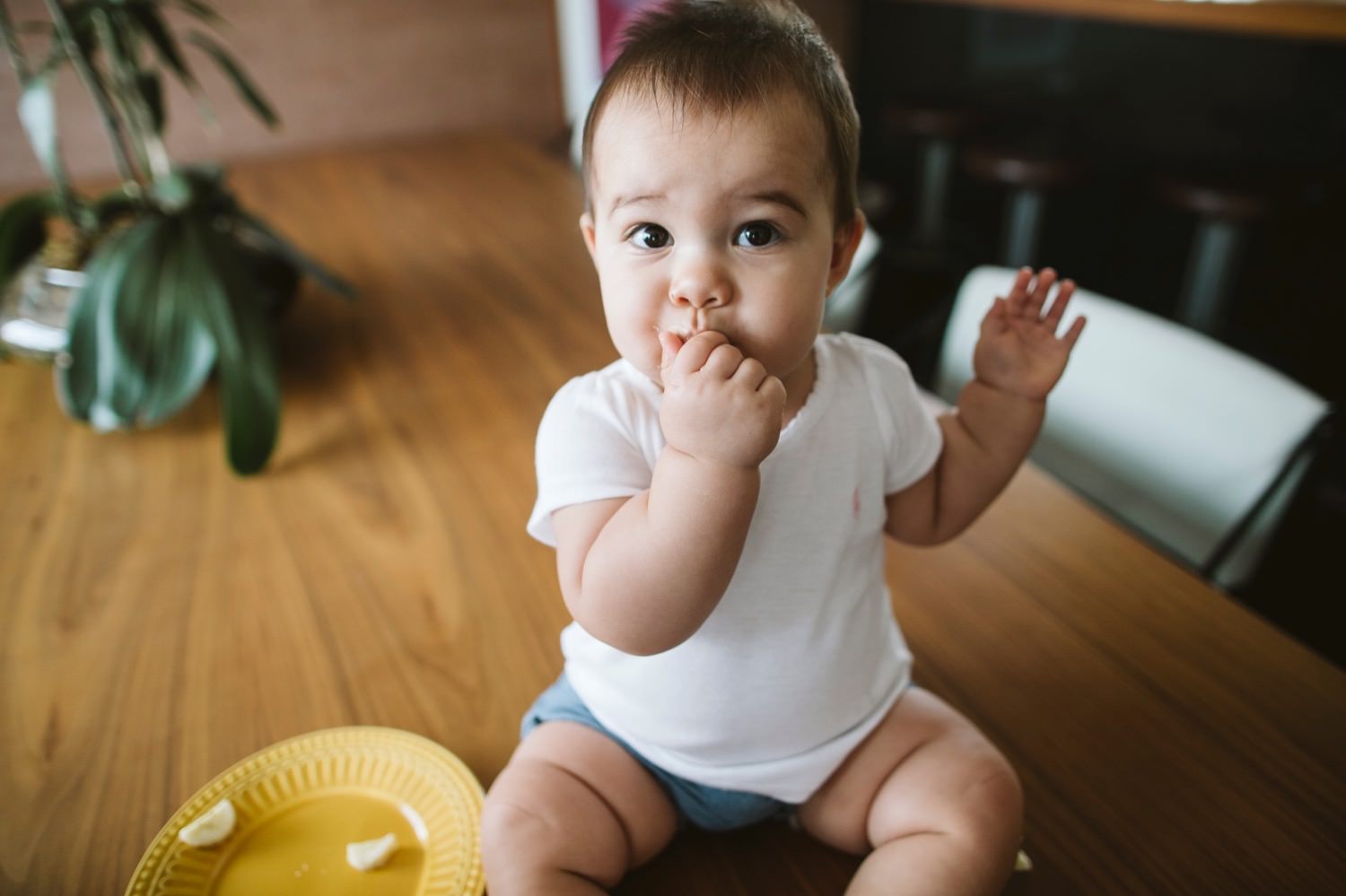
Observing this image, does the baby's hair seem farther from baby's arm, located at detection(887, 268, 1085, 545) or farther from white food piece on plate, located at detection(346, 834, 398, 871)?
white food piece on plate, located at detection(346, 834, 398, 871)

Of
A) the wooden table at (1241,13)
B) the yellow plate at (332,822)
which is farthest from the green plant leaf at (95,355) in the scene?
the wooden table at (1241,13)

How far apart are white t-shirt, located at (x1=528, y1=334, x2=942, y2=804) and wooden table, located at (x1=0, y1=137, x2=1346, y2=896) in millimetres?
71

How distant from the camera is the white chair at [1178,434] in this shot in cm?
70

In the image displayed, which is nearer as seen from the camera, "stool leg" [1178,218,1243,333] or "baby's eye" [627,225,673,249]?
"baby's eye" [627,225,673,249]

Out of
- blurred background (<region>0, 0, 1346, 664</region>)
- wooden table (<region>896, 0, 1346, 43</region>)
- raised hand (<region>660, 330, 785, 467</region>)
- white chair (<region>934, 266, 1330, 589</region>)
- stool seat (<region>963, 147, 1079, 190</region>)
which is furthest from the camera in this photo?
stool seat (<region>963, 147, 1079, 190</region>)

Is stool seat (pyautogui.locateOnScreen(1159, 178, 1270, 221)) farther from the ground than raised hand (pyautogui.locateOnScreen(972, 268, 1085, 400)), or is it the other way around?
raised hand (pyautogui.locateOnScreen(972, 268, 1085, 400))

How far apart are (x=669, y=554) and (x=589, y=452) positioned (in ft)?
0.29

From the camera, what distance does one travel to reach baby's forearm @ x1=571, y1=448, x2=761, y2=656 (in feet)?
1.26

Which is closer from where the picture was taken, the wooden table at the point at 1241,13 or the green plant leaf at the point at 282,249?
the green plant leaf at the point at 282,249

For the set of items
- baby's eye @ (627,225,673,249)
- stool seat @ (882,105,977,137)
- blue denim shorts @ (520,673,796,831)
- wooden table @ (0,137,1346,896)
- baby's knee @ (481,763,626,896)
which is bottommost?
stool seat @ (882,105,977,137)

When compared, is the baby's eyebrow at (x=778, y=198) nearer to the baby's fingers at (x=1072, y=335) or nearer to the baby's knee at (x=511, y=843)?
the baby's fingers at (x=1072, y=335)

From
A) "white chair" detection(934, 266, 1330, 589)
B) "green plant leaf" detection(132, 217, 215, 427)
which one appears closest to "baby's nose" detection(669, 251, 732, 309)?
"white chair" detection(934, 266, 1330, 589)

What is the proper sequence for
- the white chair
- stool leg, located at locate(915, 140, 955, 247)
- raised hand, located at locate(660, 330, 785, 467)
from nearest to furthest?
raised hand, located at locate(660, 330, 785, 467) → the white chair → stool leg, located at locate(915, 140, 955, 247)

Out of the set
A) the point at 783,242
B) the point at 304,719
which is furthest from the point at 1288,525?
the point at 304,719
